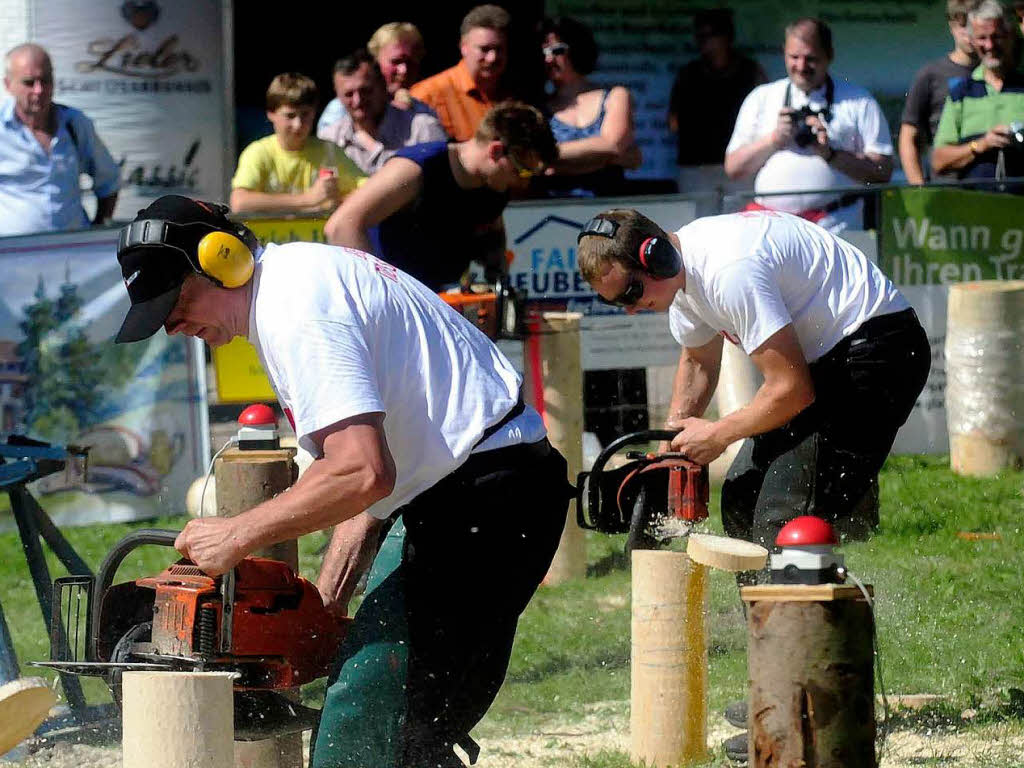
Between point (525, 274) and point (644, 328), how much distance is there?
67 cm

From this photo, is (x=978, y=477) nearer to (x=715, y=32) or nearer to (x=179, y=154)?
(x=715, y=32)

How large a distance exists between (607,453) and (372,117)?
407cm

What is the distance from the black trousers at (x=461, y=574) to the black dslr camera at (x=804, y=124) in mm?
4978

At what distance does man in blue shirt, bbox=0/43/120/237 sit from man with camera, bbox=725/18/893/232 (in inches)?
138

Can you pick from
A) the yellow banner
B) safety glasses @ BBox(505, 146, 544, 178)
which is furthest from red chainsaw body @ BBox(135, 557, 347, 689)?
the yellow banner

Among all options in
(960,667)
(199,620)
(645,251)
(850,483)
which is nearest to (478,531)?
(199,620)

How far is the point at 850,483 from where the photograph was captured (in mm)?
4832

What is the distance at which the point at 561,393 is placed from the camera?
22.3 ft

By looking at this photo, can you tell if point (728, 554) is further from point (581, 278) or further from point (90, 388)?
point (90, 388)

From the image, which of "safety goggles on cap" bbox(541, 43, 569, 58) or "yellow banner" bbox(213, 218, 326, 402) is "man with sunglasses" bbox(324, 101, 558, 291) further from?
"safety goggles on cap" bbox(541, 43, 569, 58)

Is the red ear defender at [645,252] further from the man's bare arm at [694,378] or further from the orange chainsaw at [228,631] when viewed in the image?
the orange chainsaw at [228,631]

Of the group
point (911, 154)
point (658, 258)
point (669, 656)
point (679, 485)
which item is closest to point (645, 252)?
point (658, 258)

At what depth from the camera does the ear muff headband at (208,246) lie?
134 inches

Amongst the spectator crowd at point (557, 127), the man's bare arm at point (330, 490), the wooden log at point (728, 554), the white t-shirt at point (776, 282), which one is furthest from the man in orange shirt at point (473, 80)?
the man's bare arm at point (330, 490)
